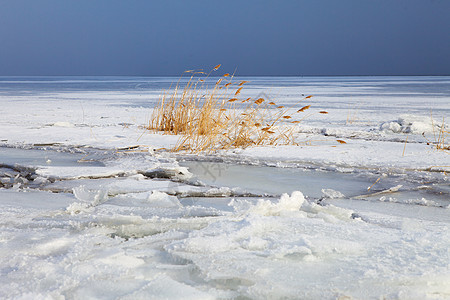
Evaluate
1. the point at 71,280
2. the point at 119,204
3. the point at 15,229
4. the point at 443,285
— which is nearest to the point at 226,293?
the point at 71,280

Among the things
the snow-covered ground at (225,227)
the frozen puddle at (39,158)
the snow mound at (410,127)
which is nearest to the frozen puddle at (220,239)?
the snow-covered ground at (225,227)

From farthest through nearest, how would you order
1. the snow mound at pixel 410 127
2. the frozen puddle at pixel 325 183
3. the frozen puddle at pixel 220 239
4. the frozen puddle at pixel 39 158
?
the snow mound at pixel 410 127
the frozen puddle at pixel 39 158
the frozen puddle at pixel 325 183
the frozen puddle at pixel 220 239

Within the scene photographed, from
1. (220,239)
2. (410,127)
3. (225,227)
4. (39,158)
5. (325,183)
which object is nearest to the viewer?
(220,239)

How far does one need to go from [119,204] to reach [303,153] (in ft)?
6.12

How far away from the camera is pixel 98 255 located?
1.37 m

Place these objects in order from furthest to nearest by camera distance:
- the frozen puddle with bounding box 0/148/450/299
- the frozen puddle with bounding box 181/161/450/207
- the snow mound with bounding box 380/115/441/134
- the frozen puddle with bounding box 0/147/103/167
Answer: the snow mound with bounding box 380/115/441/134 < the frozen puddle with bounding box 0/147/103/167 < the frozen puddle with bounding box 181/161/450/207 < the frozen puddle with bounding box 0/148/450/299

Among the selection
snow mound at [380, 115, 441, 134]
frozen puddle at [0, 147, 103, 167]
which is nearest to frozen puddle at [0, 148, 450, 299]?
frozen puddle at [0, 147, 103, 167]

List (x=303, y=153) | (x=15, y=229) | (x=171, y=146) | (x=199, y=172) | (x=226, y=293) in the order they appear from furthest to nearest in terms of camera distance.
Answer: (x=171, y=146), (x=303, y=153), (x=199, y=172), (x=15, y=229), (x=226, y=293)

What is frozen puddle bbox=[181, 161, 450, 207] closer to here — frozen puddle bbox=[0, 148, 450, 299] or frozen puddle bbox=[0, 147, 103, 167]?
frozen puddle bbox=[0, 148, 450, 299]

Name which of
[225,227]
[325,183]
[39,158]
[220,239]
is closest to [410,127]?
[325,183]

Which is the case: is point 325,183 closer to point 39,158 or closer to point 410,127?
point 39,158

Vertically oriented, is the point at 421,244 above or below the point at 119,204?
above

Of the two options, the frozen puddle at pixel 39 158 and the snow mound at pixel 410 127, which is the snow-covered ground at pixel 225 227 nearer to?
the frozen puddle at pixel 39 158

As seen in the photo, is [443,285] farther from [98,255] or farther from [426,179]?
[426,179]
